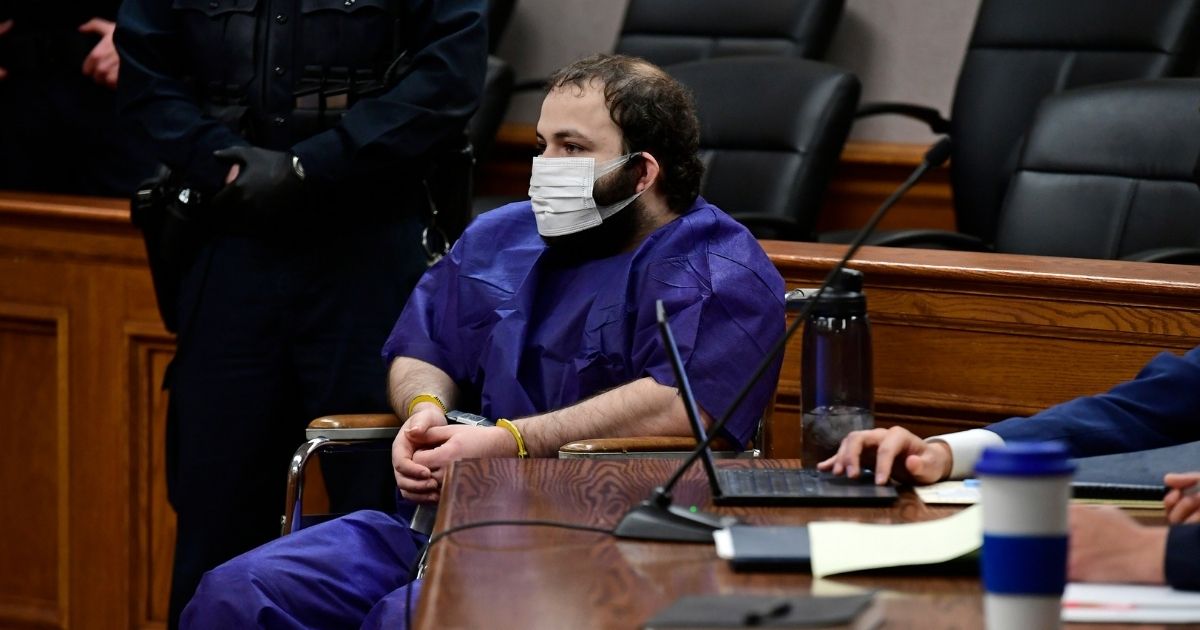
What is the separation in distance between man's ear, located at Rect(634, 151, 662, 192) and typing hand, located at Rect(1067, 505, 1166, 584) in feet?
3.52

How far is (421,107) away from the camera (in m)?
2.44

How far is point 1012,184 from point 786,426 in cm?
98

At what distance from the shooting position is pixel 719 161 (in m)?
3.67

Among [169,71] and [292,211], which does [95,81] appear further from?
[292,211]

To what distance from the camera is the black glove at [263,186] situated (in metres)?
2.40

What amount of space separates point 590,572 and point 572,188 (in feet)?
3.31

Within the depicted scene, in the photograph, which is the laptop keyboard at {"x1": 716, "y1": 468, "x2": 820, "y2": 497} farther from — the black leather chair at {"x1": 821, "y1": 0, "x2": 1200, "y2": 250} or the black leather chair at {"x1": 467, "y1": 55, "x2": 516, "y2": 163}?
the black leather chair at {"x1": 467, "y1": 55, "x2": 516, "y2": 163}

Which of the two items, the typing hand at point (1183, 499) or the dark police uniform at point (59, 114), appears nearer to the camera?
the typing hand at point (1183, 499)

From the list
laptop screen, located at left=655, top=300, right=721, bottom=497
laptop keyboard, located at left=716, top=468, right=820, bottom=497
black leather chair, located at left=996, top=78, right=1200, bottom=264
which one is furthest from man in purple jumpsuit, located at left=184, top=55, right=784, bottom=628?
black leather chair, located at left=996, top=78, right=1200, bottom=264

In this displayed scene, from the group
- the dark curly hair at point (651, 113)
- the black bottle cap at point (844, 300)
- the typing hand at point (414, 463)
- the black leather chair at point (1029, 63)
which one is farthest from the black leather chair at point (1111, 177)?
the typing hand at point (414, 463)

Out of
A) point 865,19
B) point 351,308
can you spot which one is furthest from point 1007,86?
point 351,308

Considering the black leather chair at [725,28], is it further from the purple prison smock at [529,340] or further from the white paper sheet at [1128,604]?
the white paper sheet at [1128,604]

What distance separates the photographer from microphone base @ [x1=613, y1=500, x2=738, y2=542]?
133 centimetres

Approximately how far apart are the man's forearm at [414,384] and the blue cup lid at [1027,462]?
135 cm
